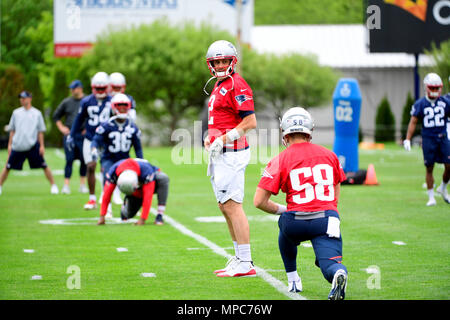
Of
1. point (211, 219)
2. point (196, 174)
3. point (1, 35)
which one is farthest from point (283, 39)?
point (211, 219)

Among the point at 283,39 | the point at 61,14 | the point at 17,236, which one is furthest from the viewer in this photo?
the point at 283,39

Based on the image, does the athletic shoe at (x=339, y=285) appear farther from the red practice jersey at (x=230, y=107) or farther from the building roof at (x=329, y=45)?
the building roof at (x=329, y=45)

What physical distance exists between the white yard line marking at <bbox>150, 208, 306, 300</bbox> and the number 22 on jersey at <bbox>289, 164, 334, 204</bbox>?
784 millimetres

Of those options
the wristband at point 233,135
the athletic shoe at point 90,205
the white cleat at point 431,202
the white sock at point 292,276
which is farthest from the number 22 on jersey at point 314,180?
the athletic shoe at point 90,205

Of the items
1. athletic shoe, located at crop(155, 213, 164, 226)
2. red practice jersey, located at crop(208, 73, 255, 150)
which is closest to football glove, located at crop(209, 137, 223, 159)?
red practice jersey, located at crop(208, 73, 255, 150)

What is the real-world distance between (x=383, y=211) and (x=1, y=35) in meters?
56.8

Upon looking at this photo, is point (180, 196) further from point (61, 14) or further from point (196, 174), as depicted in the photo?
point (61, 14)

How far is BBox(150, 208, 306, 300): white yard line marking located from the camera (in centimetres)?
702

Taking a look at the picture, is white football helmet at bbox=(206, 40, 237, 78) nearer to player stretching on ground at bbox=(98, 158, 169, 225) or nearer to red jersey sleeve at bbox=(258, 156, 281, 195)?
red jersey sleeve at bbox=(258, 156, 281, 195)

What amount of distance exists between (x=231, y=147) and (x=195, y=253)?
6.02 feet

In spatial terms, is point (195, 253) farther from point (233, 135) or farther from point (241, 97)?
point (241, 97)

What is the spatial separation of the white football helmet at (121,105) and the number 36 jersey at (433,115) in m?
4.73

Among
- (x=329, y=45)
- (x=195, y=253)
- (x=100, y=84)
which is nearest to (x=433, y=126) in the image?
(x=100, y=84)

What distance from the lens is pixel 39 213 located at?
45.4 feet
